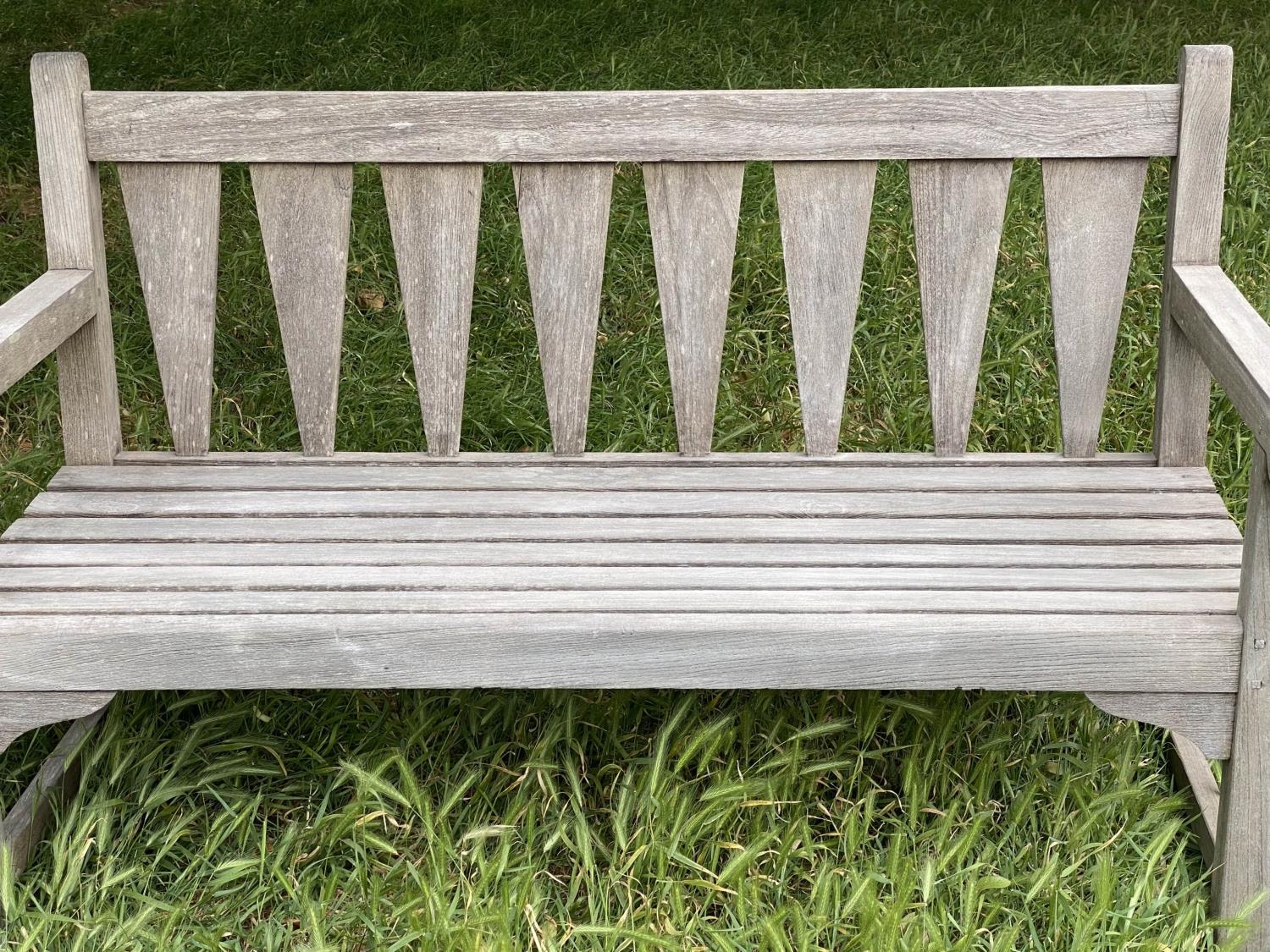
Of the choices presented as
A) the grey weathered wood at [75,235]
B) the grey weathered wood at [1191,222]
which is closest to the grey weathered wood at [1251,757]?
the grey weathered wood at [1191,222]

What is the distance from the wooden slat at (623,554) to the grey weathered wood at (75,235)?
359 millimetres

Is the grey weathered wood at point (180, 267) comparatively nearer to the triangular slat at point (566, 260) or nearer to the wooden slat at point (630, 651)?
the triangular slat at point (566, 260)

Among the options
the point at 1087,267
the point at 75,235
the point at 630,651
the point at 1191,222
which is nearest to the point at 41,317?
A: the point at 75,235

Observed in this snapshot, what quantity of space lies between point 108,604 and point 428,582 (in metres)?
0.40

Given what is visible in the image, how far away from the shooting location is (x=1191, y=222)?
207 centimetres

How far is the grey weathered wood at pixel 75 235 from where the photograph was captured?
209cm

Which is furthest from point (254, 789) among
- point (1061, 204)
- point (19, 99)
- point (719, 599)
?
point (19, 99)

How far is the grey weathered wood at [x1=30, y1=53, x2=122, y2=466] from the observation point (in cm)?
209

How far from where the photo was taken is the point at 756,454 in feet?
7.30

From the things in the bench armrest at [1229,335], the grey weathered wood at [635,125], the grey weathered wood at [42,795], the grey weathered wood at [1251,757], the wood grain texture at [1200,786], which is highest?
the grey weathered wood at [635,125]

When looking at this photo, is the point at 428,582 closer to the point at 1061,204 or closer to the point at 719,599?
the point at 719,599

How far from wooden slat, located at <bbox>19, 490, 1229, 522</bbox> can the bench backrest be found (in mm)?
195

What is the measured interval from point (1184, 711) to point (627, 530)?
77cm

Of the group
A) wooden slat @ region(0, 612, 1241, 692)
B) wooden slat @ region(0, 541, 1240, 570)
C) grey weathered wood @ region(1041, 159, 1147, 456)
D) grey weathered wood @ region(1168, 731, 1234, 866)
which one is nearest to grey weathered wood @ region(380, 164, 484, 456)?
wooden slat @ region(0, 541, 1240, 570)
